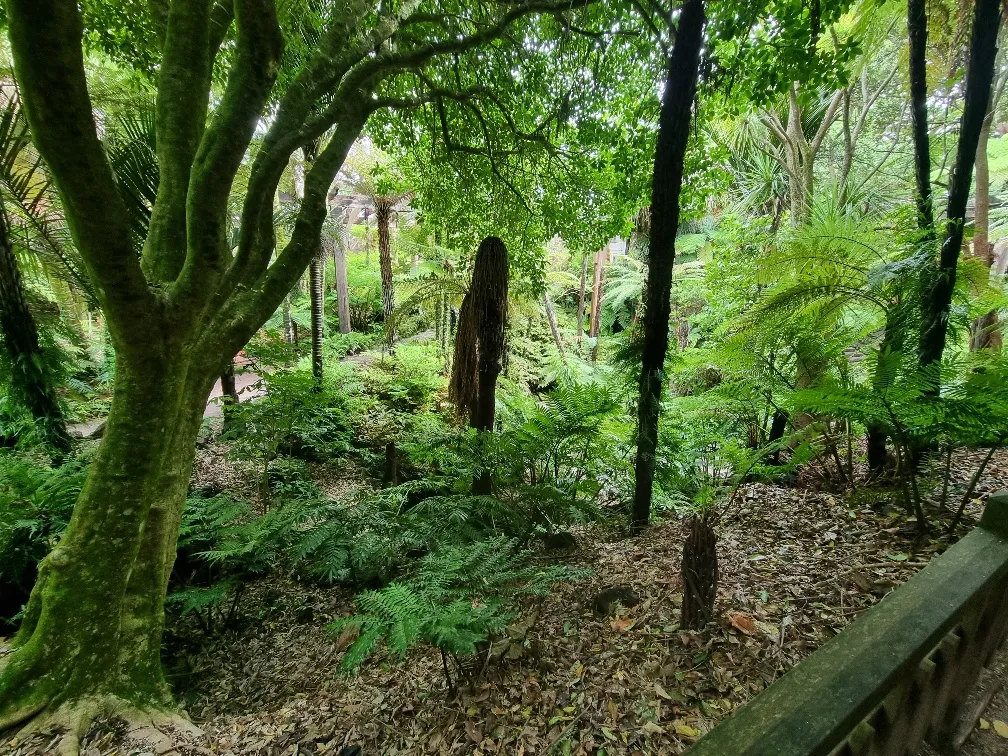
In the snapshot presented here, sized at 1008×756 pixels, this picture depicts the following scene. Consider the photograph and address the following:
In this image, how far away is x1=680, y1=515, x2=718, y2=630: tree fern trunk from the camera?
190 cm

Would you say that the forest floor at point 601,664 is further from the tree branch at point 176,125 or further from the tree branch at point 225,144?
the tree branch at point 176,125

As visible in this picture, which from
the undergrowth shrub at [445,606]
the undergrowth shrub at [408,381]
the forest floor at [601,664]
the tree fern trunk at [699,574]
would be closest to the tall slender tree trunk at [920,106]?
the forest floor at [601,664]

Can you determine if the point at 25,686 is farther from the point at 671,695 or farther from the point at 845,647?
the point at 845,647

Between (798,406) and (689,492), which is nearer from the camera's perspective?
(798,406)

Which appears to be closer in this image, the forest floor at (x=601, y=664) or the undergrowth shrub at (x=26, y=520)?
the forest floor at (x=601, y=664)

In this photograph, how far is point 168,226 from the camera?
286cm

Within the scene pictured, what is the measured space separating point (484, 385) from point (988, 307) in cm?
400

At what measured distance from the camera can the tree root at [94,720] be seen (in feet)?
6.23

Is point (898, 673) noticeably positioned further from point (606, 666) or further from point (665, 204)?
point (665, 204)

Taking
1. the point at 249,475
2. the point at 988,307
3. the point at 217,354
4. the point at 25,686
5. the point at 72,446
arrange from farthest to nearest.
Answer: the point at 249,475
the point at 72,446
the point at 988,307
the point at 217,354
the point at 25,686

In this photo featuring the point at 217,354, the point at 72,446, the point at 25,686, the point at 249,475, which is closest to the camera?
the point at 25,686

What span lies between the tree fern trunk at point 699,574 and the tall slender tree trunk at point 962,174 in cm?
180

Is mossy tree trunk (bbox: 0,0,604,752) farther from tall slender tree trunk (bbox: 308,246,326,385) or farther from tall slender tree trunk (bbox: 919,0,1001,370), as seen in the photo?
tall slender tree trunk (bbox: 308,246,326,385)

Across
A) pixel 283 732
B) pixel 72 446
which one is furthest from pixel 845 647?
pixel 72 446
